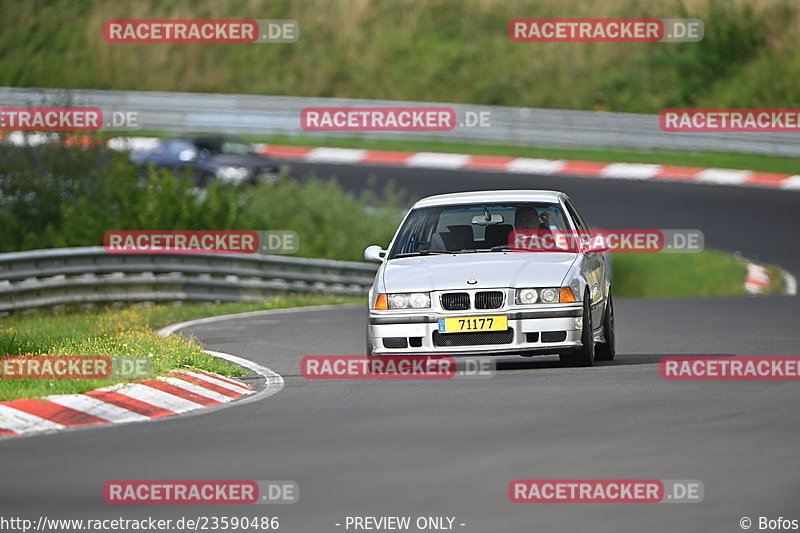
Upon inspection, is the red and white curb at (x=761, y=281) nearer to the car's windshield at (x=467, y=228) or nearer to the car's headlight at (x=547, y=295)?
the car's windshield at (x=467, y=228)

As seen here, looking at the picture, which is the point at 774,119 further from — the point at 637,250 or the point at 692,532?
the point at 692,532

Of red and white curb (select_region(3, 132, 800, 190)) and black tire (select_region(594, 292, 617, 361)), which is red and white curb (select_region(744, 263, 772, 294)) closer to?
red and white curb (select_region(3, 132, 800, 190))

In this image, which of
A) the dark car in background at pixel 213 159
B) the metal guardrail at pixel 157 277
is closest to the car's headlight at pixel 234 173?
the dark car in background at pixel 213 159

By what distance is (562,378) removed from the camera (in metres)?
12.1

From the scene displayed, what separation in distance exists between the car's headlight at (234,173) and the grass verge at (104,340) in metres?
12.4

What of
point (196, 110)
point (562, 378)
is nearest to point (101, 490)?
point (562, 378)

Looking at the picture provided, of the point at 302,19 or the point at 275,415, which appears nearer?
the point at 275,415

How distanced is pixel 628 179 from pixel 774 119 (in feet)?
15.5

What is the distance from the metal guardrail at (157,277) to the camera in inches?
835

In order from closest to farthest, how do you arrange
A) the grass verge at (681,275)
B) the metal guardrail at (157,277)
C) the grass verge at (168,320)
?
the grass verge at (168,320), the metal guardrail at (157,277), the grass verge at (681,275)

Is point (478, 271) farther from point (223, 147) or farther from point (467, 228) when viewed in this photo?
point (223, 147)

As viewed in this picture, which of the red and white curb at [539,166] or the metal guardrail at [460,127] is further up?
the metal guardrail at [460,127]

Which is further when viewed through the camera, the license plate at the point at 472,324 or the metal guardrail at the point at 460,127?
the metal guardrail at the point at 460,127

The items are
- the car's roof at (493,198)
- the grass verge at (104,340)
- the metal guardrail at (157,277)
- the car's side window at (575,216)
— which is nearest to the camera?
the grass verge at (104,340)
